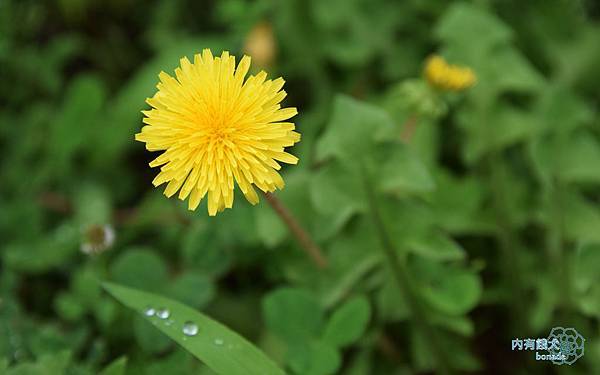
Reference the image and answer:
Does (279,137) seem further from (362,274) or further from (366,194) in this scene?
(362,274)

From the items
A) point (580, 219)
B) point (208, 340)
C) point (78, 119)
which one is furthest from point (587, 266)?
point (78, 119)

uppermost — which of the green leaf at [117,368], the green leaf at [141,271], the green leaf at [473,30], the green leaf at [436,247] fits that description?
the green leaf at [473,30]

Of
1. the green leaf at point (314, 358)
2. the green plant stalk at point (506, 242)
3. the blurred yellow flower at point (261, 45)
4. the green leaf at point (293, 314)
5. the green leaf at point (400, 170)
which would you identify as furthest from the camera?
the blurred yellow flower at point (261, 45)

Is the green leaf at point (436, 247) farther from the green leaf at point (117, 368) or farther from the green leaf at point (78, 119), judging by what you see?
the green leaf at point (78, 119)

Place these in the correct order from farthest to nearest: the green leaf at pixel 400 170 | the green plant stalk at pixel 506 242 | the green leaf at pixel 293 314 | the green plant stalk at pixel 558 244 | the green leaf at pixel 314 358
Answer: the green plant stalk at pixel 506 242
the green plant stalk at pixel 558 244
the green leaf at pixel 400 170
the green leaf at pixel 293 314
the green leaf at pixel 314 358

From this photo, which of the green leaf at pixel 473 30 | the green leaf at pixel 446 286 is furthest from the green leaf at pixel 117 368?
the green leaf at pixel 473 30

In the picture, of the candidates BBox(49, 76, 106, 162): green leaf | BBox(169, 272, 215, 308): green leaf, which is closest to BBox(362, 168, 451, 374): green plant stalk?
BBox(169, 272, 215, 308): green leaf

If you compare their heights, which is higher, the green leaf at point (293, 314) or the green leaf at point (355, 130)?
the green leaf at point (355, 130)

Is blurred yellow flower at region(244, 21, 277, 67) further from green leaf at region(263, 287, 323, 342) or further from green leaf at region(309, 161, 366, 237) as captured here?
green leaf at region(263, 287, 323, 342)
